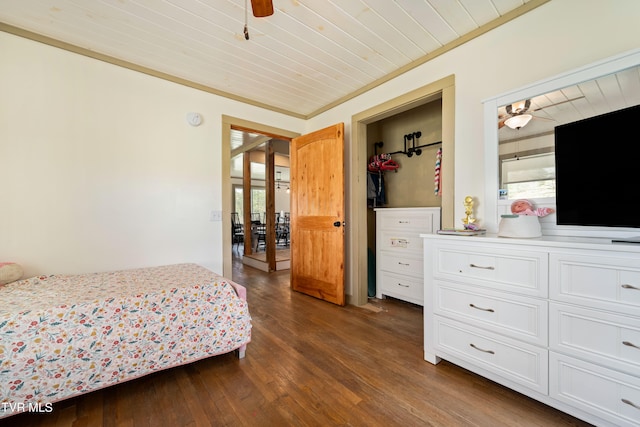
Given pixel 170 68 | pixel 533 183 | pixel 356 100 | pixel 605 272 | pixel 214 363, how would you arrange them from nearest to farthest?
pixel 605 272 < pixel 533 183 < pixel 214 363 < pixel 170 68 < pixel 356 100

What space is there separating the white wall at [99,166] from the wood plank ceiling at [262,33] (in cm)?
23

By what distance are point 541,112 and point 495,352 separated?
161cm

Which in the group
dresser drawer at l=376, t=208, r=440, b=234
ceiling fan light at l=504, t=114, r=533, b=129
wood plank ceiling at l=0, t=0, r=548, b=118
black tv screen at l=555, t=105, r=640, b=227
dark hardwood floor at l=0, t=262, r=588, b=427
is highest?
wood plank ceiling at l=0, t=0, r=548, b=118

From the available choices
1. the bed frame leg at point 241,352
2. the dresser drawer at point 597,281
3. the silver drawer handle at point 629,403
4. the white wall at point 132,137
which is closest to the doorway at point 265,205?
the white wall at point 132,137

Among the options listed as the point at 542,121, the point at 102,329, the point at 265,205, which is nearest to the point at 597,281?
the point at 542,121

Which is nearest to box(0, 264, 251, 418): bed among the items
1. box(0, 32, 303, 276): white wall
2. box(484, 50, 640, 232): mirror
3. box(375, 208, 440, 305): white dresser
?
box(0, 32, 303, 276): white wall

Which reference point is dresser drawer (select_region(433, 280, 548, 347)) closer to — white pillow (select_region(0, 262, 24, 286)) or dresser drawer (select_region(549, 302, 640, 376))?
dresser drawer (select_region(549, 302, 640, 376))

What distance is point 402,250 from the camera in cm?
300

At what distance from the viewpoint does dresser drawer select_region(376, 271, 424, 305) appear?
2.88 m

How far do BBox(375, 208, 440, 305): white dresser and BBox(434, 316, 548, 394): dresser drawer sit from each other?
1.12 meters

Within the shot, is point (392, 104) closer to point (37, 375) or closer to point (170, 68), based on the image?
point (170, 68)

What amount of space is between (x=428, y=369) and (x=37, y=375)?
2278 mm

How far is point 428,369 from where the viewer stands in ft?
5.80

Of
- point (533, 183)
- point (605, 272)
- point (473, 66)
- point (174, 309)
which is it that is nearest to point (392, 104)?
point (473, 66)
